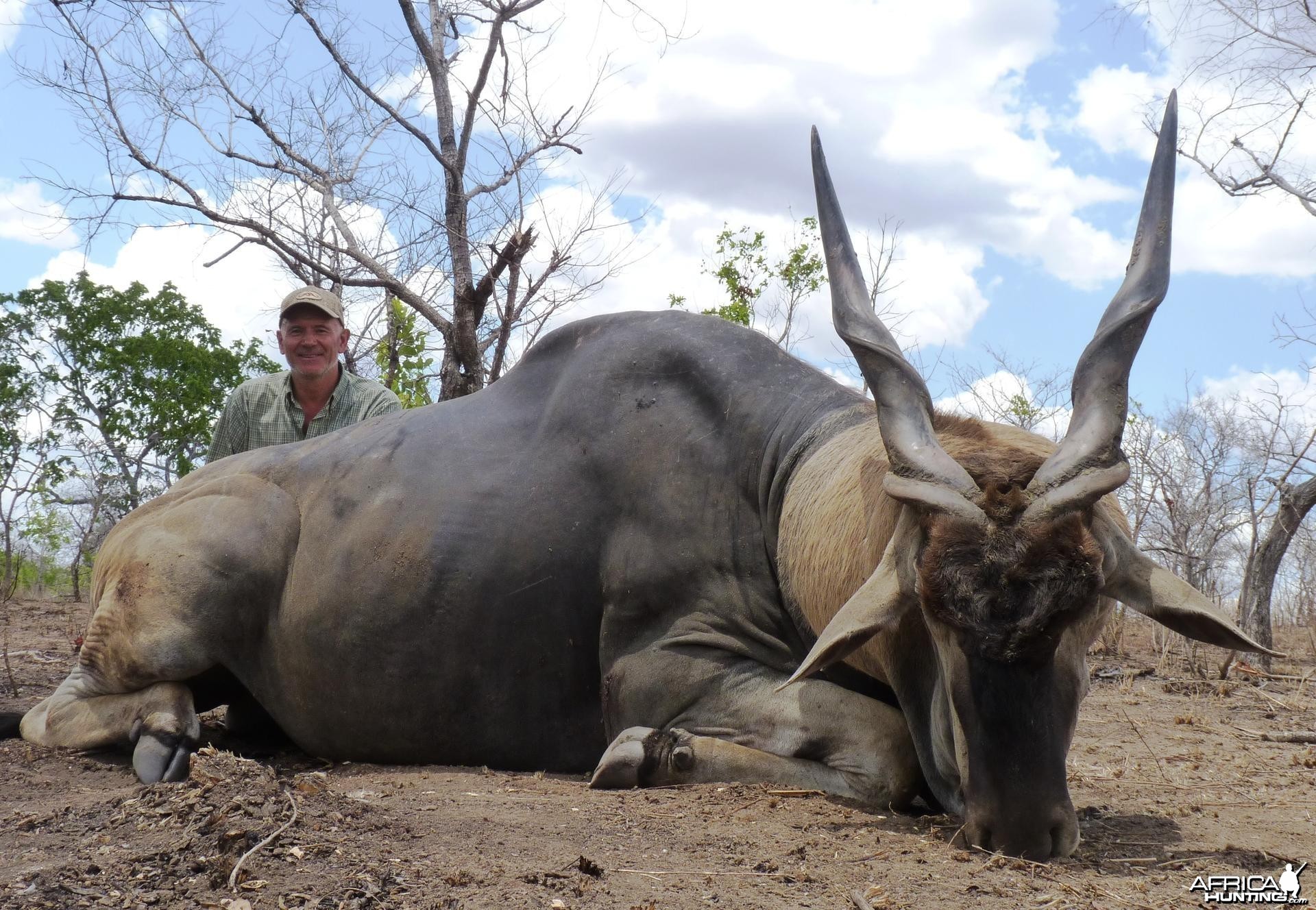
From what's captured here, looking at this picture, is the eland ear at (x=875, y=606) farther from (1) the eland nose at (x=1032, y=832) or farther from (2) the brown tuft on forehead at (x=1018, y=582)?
(1) the eland nose at (x=1032, y=832)

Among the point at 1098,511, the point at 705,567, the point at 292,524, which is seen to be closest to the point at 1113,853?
the point at 1098,511

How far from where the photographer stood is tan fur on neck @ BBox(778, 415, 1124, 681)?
3182mm

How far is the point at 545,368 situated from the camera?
479cm

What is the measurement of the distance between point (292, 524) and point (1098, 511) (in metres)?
3.07

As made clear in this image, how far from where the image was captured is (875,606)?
2.99 meters

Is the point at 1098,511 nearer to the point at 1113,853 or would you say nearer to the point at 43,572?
the point at 1113,853

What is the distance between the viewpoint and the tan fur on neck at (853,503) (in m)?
3.18

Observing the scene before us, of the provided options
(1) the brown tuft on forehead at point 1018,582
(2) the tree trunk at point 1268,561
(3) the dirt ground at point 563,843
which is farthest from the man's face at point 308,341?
(2) the tree trunk at point 1268,561

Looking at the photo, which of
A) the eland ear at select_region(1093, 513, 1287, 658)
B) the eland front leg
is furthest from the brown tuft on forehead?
the eland front leg

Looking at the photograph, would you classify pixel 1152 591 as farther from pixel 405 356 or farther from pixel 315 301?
pixel 405 356

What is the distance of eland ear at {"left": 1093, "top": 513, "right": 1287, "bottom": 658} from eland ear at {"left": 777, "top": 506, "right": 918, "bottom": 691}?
44cm
